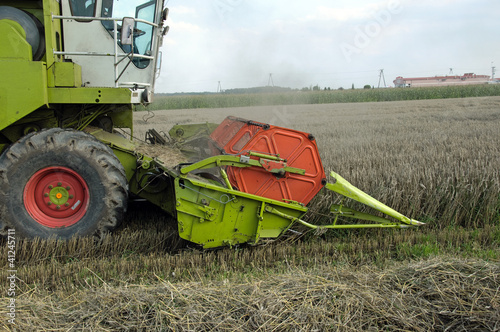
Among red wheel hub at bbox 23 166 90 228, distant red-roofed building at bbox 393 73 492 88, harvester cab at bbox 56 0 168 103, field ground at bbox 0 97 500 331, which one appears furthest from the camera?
distant red-roofed building at bbox 393 73 492 88

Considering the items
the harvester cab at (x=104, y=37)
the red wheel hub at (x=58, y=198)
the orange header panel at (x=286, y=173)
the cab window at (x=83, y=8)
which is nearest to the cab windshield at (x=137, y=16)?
the harvester cab at (x=104, y=37)

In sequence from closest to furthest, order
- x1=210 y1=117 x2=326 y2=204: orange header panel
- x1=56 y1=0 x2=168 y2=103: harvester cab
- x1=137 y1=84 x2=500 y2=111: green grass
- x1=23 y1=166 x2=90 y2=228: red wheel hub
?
1. x1=23 y1=166 x2=90 y2=228: red wheel hub
2. x1=210 y1=117 x2=326 y2=204: orange header panel
3. x1=56 y1=0 x2=168 y2=103: harvester cab
4. x1=137 y1=84 x2=500 y2=111: green grass

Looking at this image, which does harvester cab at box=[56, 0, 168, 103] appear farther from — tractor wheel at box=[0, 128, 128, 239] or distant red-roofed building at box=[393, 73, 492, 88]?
distant red-roofed building at box=[393, 73, 492, 88]

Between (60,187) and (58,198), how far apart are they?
0.35 ft

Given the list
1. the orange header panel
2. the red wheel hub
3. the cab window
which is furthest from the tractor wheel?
the cab window

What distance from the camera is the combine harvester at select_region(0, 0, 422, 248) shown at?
3707mm

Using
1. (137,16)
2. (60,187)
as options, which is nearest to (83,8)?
(137,16)

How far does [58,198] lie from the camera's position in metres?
3.88

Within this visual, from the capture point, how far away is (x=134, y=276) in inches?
131

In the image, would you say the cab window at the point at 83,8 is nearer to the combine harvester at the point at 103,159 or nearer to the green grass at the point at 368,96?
the combine harvester at the point at 103,159

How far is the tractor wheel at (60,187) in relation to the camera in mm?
3676

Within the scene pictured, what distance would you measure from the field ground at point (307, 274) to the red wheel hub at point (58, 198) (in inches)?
10.2

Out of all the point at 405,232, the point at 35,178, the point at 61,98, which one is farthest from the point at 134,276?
the point at 405,232

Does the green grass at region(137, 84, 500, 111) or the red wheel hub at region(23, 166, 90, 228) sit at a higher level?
the green grass at region(137, 84, 500, 111)
